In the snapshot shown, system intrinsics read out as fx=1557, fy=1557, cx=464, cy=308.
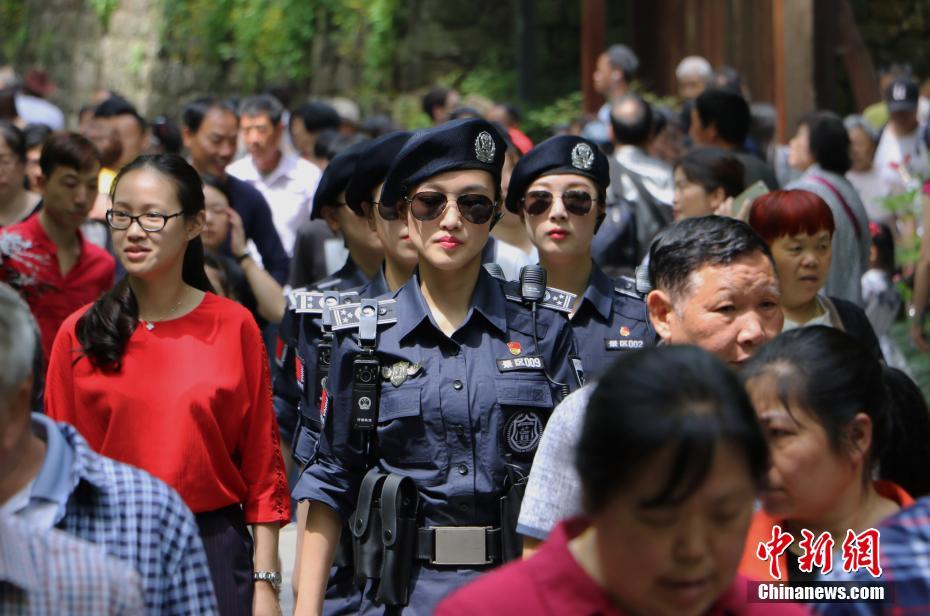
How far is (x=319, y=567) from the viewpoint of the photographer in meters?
3.91

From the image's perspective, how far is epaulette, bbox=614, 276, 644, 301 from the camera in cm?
512

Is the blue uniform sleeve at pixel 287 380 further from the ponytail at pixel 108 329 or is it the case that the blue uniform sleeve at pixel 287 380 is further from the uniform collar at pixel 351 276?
the ponytail at pixel 108 329

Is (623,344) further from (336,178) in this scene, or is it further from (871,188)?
(871,188)

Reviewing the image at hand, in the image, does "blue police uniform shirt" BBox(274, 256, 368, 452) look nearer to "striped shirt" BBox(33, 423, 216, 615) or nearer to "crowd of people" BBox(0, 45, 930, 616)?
"crowd of people" BBox(0, 45, 930, 616)

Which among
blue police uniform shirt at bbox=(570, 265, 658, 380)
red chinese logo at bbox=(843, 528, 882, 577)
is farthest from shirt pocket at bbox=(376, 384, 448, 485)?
red chinese logo at bbox=(843, 528, 882, 577)

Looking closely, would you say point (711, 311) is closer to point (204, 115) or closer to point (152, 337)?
point (152, 337)

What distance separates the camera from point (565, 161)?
542 centimetres

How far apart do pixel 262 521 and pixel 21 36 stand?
24221 mm

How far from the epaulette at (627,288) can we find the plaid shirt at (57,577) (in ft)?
9.57

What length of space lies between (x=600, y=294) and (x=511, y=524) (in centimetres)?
147

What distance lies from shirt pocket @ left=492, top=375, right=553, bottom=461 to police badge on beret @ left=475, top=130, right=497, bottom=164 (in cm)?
64

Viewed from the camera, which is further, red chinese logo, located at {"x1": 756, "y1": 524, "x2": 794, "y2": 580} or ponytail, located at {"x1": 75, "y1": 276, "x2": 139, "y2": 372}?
ponytail, located at {"x1": 75, "y1": 276, "x2": 139, "y2": 372}

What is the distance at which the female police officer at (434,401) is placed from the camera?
12.3 feet

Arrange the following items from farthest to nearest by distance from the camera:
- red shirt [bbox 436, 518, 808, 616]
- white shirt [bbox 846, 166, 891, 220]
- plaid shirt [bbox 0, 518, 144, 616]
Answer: white shirt [bbox 846, 166, 891, 220], plaid shirt [bbox 0, 518, 144, 616], red shirt [bbox 436, 518, 808, 616]
